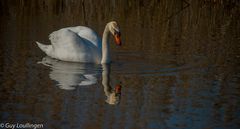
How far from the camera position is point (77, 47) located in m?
13.1

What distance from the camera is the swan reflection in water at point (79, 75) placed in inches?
409

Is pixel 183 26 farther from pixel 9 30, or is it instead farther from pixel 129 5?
pixel 9 30

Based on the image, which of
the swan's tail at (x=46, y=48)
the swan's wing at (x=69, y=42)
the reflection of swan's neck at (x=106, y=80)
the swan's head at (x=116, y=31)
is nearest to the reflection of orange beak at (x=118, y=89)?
the reflection of swan's neck at (x=106, y=80)

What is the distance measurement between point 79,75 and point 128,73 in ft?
2.99

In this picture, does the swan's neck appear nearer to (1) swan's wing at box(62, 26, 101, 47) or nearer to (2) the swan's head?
(2) the swan's head

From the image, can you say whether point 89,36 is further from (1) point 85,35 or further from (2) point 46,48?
(2) point 46,48

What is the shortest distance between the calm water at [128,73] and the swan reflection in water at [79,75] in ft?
0.06

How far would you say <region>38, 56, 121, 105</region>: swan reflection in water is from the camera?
10383 millimetres

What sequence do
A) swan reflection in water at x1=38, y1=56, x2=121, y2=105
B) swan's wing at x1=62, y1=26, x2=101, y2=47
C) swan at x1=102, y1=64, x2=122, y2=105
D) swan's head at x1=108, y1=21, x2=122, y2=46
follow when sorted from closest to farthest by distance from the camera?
swan at x1=102, y1=64, x2=122, y2=105
swan reflection in water at x1=38, y1=56, x2=121, y2=105
swan's head at x1=108, y1=21, x2=122, y2=46
swan's wing at x1=62, y1=26, x2=101, y2=47

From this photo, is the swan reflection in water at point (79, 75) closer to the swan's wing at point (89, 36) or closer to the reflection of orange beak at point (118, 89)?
the reflection of orange beak at point (118, 89)

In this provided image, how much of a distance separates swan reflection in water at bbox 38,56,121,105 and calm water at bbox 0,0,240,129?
0.06 ft

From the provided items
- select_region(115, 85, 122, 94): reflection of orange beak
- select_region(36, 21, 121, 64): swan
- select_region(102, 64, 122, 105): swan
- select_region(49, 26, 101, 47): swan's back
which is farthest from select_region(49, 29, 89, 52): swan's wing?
select_region(115, 85, 122, 94): reflection of orange beak

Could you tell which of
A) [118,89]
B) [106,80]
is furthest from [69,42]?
[118,89]

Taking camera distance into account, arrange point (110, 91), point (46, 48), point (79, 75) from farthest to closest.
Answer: point (46, 48) → point (79, 75) → point (110, 91)
